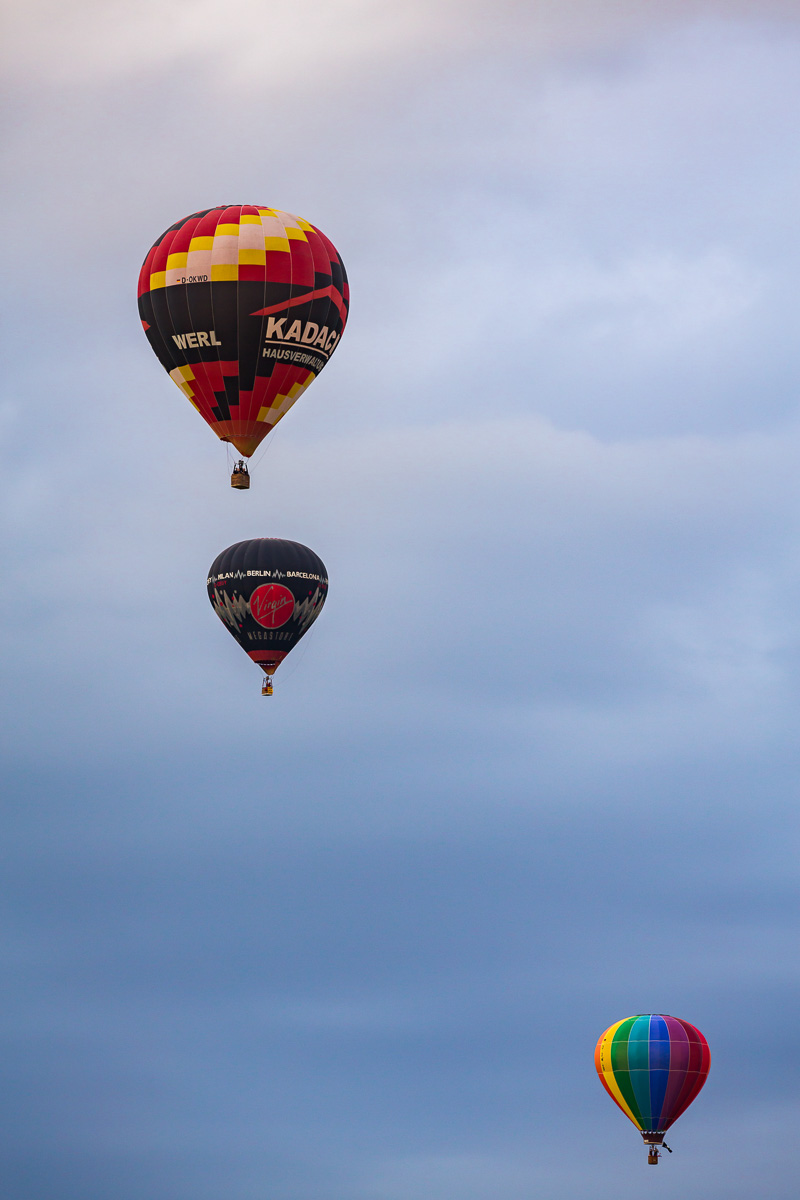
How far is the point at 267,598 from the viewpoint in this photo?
5738 cm

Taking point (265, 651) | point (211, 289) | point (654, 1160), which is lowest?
point (654, 1160)

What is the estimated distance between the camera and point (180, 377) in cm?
5019

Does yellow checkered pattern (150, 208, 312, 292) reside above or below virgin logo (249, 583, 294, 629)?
above

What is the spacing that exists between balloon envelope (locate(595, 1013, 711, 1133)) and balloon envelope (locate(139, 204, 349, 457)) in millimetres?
26981

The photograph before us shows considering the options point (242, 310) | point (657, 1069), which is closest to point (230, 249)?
point (242, 310)

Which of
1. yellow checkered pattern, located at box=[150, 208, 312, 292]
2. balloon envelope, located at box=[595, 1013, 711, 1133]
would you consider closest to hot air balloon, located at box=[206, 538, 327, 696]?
yellow checkered pattern, located at box=[150, 208, 312, 292]

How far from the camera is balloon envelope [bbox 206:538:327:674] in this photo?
57.4 m

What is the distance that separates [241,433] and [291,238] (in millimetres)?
5195

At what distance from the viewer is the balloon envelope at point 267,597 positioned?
5738 centimetres

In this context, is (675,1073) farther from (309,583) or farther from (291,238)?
(291,238)

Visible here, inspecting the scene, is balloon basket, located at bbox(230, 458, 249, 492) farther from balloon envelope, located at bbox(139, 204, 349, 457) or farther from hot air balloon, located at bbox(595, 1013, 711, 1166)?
hot air balloon, located at bbox(595, 1013, 711, 1166)

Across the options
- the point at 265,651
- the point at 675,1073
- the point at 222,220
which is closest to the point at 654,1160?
the point at 675,1073

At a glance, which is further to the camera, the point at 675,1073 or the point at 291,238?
the point at 675,1073

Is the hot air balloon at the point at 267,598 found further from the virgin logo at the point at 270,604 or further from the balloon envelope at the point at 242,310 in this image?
the balloon envelope at the point at 242,310
